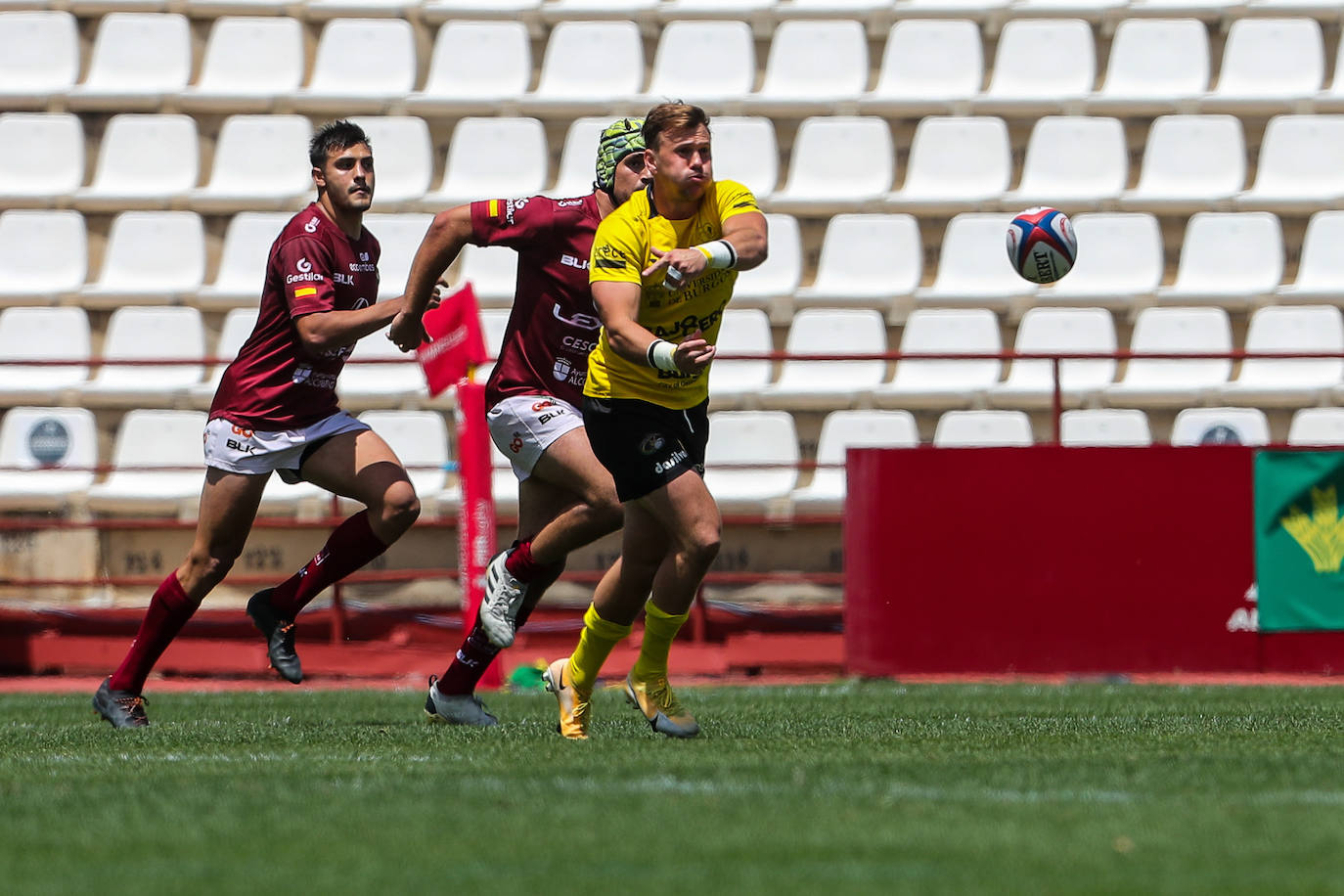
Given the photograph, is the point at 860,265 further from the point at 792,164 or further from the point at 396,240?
the point at 396,240

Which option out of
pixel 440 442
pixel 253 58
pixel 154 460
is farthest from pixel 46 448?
pixel 253 58

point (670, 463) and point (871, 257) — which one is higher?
point (871, 257)

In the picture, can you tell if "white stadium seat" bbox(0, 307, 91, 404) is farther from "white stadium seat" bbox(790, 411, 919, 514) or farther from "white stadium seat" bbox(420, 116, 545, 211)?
"white stadium seat" bbox(790, 411, 919, 514)

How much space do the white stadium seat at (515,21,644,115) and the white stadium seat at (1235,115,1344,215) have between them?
14.3 feet

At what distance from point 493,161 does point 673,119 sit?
7.56 m

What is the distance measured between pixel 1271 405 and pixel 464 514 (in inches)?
214

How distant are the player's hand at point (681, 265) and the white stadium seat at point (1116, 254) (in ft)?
25.1

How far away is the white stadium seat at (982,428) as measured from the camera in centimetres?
1157

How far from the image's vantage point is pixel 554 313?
21.2 ft

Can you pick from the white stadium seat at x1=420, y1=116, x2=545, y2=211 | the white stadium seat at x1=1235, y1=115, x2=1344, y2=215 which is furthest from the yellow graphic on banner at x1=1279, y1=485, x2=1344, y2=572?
the white stadium seat at x1=420, y1=116, x2=545, y2=211

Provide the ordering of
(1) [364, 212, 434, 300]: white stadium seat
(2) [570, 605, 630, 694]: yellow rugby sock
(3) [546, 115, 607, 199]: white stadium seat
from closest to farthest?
(2) [570, 605, 630, 694]: yellow rugby sock → (1) [364, 212, 434, 300]: white stadium seat → (3) [546, 115, 607, 199]: white stadium seat

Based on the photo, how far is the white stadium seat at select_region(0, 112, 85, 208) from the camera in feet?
42.9

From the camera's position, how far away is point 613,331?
535 cm

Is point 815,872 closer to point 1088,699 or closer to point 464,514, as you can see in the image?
point 1088,699
